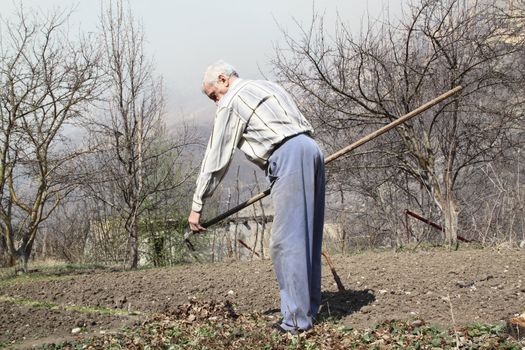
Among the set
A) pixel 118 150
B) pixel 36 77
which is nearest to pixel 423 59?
pixel 118 150

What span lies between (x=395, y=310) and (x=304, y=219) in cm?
102

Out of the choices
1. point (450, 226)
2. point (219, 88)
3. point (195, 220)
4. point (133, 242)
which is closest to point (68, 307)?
point (195, 220)

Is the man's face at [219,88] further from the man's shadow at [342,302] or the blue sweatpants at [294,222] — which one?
the man's shadow at [342,302]

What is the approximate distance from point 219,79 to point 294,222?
1.08 m

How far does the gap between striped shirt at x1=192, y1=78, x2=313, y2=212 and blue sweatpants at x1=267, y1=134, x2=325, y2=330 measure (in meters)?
0.10

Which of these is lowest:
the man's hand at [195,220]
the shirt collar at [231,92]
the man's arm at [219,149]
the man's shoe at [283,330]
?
the man's shoe at [283,330]

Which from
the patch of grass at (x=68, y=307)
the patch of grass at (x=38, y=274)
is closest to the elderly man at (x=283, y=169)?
the patch of grass at (x=68, y=307)

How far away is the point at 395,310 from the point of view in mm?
4316

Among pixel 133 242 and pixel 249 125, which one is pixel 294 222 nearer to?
pixel 249 125

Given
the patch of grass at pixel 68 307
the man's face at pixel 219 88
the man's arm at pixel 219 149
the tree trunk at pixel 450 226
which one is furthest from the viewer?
the tree trunk at pixel 450 226

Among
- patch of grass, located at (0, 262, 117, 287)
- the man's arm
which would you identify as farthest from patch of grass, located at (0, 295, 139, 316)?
patch of grass, located at (0, 262, 117, 287)

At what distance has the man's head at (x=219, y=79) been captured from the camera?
4148 millimetres

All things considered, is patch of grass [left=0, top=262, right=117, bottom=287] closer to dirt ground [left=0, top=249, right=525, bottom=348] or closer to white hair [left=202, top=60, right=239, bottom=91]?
dirt ground [left=0, top=249, right=525, bottom=348]

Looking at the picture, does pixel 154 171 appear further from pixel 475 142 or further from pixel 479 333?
pixel 479 333
